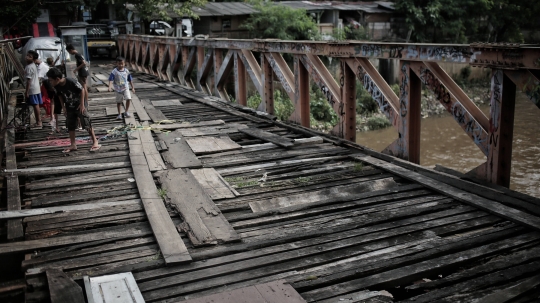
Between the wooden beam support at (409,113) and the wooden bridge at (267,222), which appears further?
the wooden beam support at (409,113)

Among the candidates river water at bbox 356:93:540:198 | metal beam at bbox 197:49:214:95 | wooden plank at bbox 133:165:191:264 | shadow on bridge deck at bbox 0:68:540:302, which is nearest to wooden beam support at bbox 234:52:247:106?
metal beam at bbox 197:49:214:95

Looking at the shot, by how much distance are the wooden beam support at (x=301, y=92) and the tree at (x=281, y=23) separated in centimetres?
1866

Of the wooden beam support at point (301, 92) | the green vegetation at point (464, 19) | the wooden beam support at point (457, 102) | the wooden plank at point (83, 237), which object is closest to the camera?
the wooden plank at point (83, 237)

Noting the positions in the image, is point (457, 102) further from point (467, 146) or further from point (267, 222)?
point (467, 146)

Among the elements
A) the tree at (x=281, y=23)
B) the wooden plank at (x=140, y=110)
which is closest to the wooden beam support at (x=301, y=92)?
the wooden plank at (x=140, y=110)

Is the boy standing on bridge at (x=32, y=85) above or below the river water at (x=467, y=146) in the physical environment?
above

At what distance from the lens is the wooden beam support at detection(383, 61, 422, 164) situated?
6645mm

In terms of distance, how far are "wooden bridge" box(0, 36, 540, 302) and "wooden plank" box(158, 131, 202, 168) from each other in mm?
30

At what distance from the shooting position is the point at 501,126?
5.51 meters

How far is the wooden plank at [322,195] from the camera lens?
539 centimetres

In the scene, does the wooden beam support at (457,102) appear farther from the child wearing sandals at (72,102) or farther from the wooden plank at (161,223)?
the child wearing sandals at (72,102)

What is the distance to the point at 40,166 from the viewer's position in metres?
6.97

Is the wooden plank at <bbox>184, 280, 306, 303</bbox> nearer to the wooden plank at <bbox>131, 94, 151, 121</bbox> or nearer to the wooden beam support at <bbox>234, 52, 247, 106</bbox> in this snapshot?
the wooden plank at <bbox>131, 94, 151, 121</bbox>

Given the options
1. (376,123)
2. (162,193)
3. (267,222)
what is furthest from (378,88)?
(376,123)
